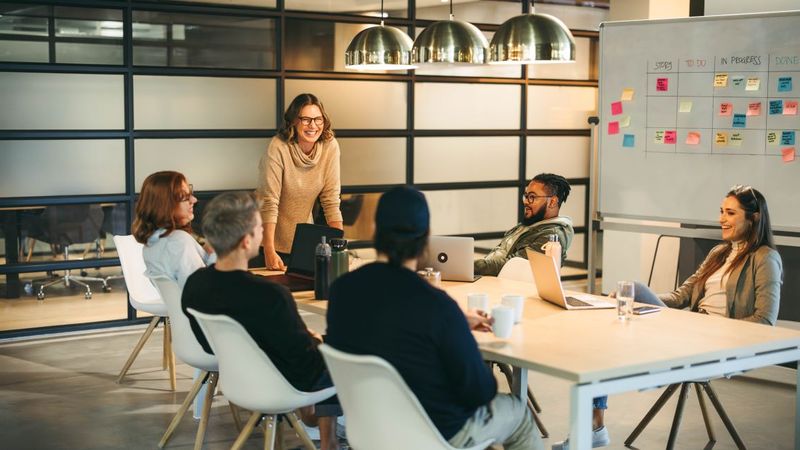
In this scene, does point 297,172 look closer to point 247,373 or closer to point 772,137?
point 247,373

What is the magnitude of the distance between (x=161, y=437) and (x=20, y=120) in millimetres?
2750

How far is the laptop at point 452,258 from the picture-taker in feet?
14.9

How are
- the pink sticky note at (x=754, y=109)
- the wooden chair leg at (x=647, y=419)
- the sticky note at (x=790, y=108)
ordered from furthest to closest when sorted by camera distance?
the pink sticky note at (x=754, y=109) → the sticky note at (x=790, y=108) → the wooden chair leg at (x=647, y=419)

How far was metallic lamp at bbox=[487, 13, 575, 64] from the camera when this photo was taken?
3.97 m

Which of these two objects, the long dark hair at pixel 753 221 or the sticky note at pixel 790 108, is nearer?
the long dark hair at pixel 753 221

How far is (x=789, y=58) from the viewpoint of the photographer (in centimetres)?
558

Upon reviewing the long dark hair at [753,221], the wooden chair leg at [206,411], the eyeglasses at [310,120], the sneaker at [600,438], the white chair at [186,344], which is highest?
the eyeglasses at [310,120]

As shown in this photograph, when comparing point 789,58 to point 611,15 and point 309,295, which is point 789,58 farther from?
point 309,295

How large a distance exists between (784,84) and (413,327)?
3690 mm

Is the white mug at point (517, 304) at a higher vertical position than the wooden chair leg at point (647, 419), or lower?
higher

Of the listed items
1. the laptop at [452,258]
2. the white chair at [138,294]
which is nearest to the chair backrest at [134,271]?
the white chair at [138,294]

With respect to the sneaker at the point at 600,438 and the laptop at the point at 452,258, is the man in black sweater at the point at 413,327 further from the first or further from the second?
the laptop at the point at 452,258

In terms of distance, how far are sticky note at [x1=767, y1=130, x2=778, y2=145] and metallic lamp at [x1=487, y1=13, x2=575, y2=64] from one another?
2.14 meters

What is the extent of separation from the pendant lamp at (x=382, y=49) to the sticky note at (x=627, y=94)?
2.18 m
